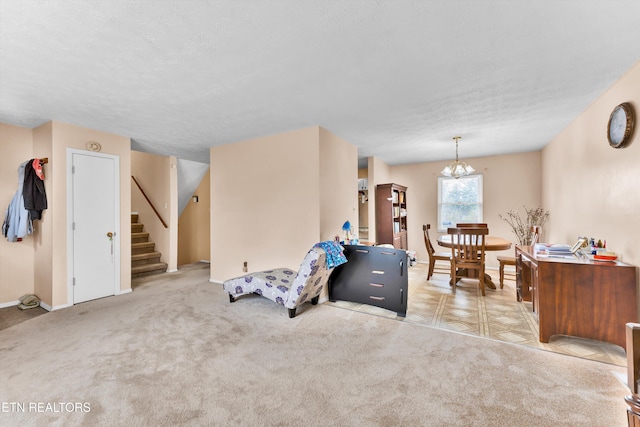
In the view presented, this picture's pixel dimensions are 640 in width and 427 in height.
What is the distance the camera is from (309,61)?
2.10 metres

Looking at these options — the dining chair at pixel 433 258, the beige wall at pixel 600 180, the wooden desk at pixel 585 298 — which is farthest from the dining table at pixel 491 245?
the wooden desk at pixel 585 298

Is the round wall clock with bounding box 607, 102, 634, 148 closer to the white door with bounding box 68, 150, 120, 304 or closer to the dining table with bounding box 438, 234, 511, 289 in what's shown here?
the dining table with bounding box 438, 234, 511, 289

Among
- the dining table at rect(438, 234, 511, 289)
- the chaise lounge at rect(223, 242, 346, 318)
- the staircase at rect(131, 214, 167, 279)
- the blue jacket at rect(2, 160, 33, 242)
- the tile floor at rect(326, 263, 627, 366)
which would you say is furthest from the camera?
the staircase at rect(131, 214, 167, 279)

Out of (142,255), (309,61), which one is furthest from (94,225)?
(309,61)

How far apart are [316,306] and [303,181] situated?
1.68 m

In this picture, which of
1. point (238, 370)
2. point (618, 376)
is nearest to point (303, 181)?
point (238, 370)

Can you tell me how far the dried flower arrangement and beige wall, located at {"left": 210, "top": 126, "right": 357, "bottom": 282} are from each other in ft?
10.4

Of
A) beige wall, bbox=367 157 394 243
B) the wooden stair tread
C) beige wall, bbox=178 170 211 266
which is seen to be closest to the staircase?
the wooden stair tread

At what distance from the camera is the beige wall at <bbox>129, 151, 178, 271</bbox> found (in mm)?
5516

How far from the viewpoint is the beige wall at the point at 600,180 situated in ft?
7.45

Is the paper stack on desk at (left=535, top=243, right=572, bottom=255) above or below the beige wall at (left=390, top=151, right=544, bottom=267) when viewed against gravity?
below

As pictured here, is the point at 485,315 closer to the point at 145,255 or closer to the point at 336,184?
the point at 336,184

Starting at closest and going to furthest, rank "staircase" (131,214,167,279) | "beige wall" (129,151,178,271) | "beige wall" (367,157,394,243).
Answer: "staircase" (131,214,167,279)
"beige wall" (129,151,178,271)
"beige wall" (367,157,394,243)

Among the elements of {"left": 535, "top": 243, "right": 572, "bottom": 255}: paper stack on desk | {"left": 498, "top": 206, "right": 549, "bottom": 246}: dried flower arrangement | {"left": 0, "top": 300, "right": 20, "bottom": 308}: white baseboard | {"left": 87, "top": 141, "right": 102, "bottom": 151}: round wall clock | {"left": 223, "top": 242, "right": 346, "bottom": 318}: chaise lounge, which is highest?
{"left": 87, "top": 141, "right": 102, "bottom": 151}: round wall clock
